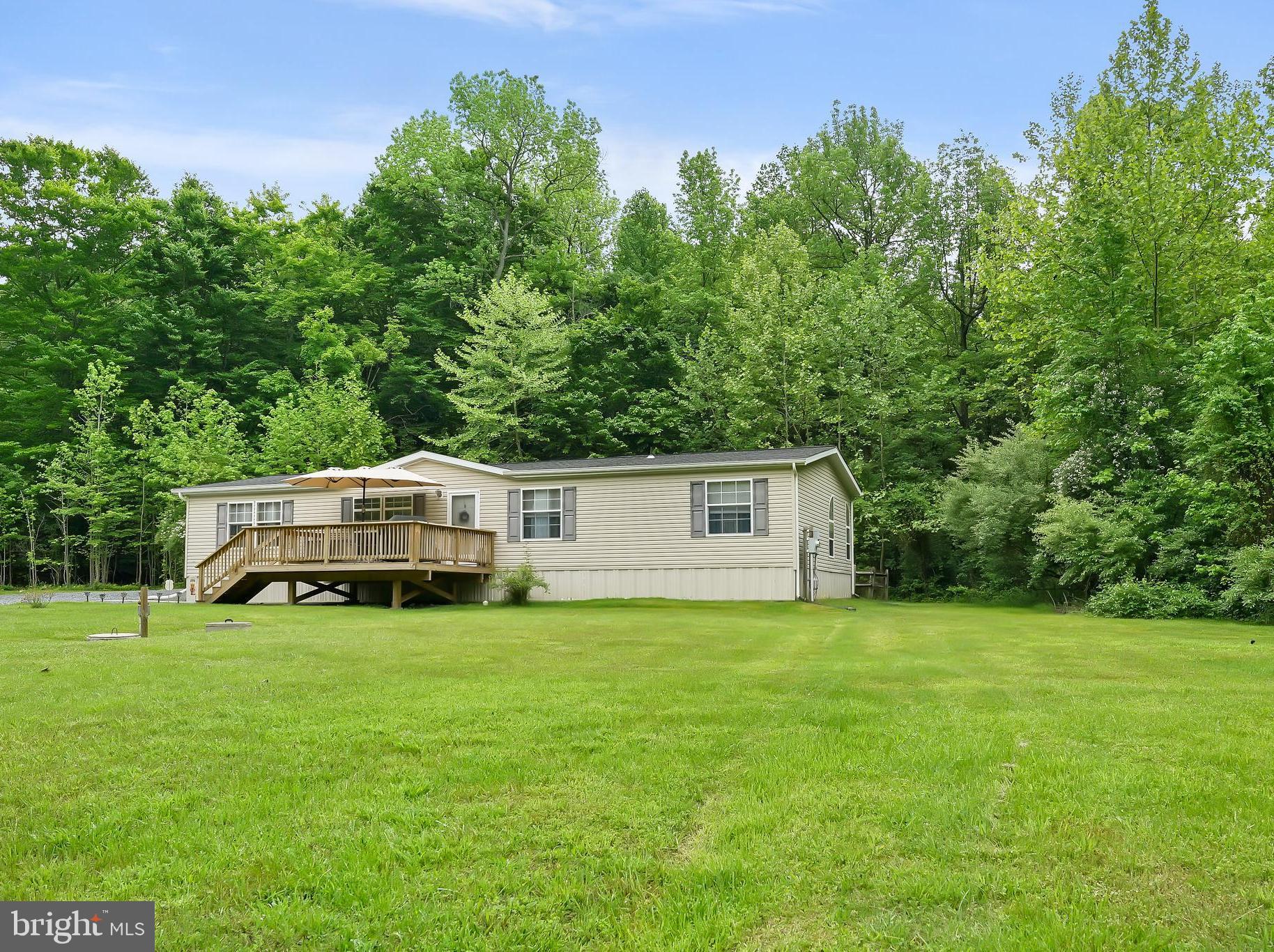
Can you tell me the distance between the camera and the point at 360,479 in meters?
19.4

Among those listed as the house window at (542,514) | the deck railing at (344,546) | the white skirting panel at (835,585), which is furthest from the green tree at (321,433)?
the white skirting panel at (835,585)

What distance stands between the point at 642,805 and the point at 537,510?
1759cm

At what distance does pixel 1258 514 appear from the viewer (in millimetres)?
15453

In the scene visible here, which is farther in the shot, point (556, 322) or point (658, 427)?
point (556, 322)

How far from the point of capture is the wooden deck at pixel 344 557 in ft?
61.9

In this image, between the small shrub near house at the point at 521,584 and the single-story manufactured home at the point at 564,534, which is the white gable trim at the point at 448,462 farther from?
the small shrub near house at the point at 521,584

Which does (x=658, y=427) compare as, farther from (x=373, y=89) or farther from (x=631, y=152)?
(x=631, y=152)

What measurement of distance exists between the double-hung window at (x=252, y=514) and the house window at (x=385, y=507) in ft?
9.01

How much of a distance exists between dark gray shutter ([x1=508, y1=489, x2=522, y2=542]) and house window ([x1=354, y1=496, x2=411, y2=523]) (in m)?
2.76

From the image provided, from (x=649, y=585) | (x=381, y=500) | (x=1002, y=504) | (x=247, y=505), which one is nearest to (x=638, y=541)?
(x=649, y=585)

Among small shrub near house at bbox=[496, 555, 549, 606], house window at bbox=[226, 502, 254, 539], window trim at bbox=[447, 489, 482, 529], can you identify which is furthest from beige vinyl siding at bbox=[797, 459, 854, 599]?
house window at bbox=[226, 502, 254, 539]

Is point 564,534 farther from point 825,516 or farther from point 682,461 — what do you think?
point 825,516

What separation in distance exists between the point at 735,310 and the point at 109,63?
1959cm

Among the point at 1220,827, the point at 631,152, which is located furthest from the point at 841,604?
the point at 631,152
